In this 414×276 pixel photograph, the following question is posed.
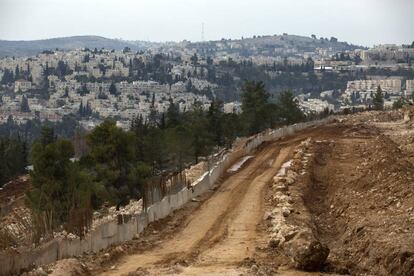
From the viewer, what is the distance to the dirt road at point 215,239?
12594mm

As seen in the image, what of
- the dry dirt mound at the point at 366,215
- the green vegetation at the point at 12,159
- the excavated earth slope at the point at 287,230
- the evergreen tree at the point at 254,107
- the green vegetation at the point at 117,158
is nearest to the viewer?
the dry dirt mound at the point at 366,215

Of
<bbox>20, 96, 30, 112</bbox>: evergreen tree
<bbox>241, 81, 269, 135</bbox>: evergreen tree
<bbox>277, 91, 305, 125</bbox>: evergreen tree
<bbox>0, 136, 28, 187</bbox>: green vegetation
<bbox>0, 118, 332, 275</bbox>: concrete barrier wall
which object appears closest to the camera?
<bbox>0, 118, 332, 275</bbox>: concrete barrier wall

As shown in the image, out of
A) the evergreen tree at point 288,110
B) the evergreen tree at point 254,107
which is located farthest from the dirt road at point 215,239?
the evergreen tree at point 288,110

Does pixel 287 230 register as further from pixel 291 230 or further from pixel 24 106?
pixel 24 106

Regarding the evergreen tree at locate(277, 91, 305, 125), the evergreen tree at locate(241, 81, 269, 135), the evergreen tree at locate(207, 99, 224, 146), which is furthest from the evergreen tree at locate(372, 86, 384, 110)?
the evergreen tree at locate(207, 99, 224, 146)

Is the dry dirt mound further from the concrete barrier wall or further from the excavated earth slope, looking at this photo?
the concrete barrier wall

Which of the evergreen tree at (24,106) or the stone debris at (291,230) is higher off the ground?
the stone debris at (291,230)

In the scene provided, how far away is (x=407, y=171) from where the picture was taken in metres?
20.5

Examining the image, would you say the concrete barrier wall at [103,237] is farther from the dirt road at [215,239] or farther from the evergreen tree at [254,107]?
the evergreen tree at [254,107]

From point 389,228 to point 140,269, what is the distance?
4931mm

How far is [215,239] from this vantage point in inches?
609

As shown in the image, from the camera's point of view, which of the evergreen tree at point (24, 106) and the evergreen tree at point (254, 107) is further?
the evergreen tree at point (24, 106)

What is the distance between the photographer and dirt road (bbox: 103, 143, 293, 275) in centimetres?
1259

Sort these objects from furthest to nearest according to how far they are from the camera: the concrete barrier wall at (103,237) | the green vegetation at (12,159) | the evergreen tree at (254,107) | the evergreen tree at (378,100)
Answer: the evergreen tree at (378,100) < the green vegetation at (12,159) < the evergreen tree at (254,107) < the concrete barrier wall at (103,237)
